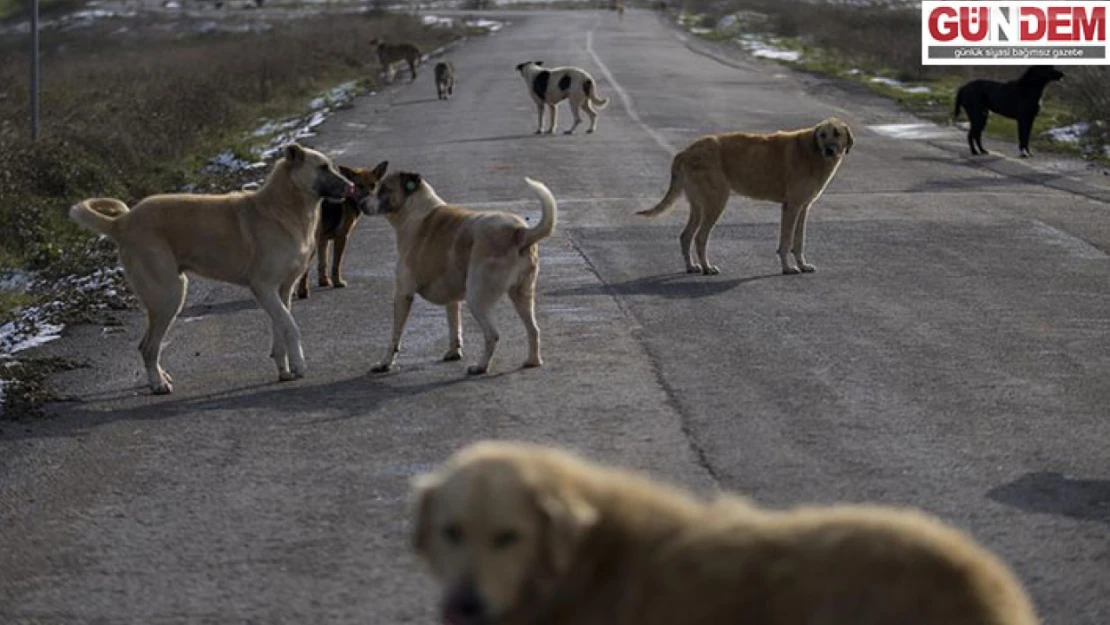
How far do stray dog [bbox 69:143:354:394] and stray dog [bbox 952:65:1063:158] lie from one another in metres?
16.4

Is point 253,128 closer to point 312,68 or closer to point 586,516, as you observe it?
point 312,68

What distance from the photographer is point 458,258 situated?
39.1ft

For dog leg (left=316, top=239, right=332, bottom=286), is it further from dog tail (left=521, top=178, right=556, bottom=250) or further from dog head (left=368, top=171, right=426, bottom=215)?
dog tail (left=521, top=178, right=556, bottom=250)

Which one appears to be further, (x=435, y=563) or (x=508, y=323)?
(x=508, y=323)


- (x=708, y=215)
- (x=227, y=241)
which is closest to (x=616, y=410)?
(x=227, y=241)

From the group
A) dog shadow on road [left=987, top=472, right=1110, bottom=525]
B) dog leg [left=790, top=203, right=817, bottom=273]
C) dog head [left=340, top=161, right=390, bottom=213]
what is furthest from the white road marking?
dog shadow on road [left=987, top=472, right=1110, bottom=525]

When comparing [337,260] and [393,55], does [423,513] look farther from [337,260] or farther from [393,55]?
[393,55]

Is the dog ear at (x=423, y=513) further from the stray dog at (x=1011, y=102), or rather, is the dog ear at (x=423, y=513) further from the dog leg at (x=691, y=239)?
the stray dog at (x=1011, y=102)

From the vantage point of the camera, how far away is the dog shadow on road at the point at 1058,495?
8219 millimetres

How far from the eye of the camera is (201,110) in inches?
1299

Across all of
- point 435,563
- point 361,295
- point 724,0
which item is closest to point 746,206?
point 361,295

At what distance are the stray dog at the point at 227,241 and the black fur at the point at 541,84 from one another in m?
18.4

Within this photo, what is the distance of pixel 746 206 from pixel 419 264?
911 centimetres

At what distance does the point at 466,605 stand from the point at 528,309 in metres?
7.72
